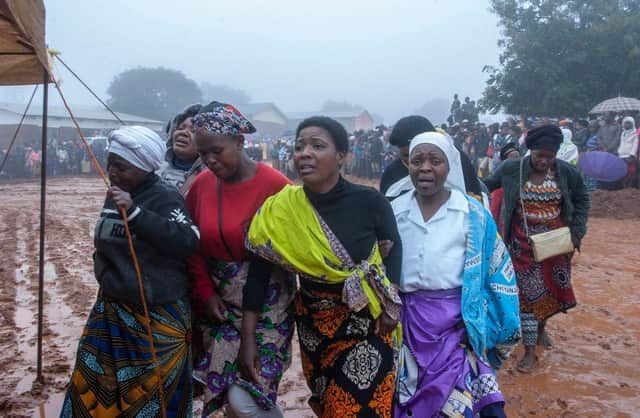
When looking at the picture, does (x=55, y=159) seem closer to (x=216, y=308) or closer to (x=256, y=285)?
(x=216, y=308)

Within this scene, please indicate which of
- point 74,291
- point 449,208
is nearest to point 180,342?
point 449,208

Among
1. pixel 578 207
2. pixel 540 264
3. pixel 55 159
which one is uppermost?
pixel 578 207

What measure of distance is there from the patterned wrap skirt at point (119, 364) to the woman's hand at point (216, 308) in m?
0.19

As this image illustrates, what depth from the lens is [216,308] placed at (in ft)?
8.91

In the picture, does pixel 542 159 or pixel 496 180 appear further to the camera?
pixel 496 180

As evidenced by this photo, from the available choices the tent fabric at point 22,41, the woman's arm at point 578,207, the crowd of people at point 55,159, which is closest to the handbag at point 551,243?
the woman's arm at point 578,207

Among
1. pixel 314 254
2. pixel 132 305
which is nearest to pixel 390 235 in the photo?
pixel 314 254

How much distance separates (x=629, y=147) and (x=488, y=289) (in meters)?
13.2

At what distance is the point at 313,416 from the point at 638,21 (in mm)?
18291

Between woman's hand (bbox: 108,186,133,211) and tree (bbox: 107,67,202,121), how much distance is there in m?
59.4

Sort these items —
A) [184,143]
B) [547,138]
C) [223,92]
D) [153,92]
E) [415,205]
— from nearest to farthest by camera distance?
[415,205] → [184,143] → [547,138] → [153,92] → [223,92]

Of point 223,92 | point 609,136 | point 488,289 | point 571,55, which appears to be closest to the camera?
point 488,289

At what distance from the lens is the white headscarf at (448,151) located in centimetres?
280

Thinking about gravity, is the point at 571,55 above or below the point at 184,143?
above
